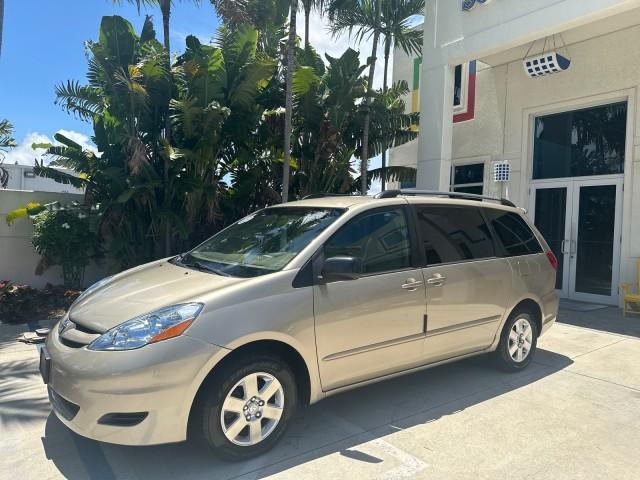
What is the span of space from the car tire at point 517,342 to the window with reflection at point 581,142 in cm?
543

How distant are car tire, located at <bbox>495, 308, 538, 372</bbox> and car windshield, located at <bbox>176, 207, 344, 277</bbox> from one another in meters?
2.33

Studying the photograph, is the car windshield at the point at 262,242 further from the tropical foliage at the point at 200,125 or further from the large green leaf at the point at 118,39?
the large green leaf at the point at 118,39

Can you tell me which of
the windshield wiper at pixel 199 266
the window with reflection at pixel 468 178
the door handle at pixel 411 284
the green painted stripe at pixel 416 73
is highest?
the green painted stripe at pixel 416 73

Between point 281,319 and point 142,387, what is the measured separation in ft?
3.10

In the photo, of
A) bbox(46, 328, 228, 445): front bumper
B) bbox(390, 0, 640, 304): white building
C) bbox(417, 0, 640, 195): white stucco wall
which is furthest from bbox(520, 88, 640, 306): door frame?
bbox(46, 328, 228, 445): front bumper

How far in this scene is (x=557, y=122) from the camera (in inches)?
404

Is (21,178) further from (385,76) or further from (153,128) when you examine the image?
(385,76)

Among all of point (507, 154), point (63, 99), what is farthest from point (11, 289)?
point (507, 154)

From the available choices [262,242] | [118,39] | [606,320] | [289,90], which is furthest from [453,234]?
[118,39]

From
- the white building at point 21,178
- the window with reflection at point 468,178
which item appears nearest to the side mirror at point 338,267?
the window with reflection at point 468,178

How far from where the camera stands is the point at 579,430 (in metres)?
3.94

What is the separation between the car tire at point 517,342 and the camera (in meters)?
5.09

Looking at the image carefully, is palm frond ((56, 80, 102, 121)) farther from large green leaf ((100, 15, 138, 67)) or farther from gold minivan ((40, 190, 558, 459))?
gold minivan ((40, 190, 558, 459))

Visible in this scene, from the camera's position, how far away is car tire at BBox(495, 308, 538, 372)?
5.09m
